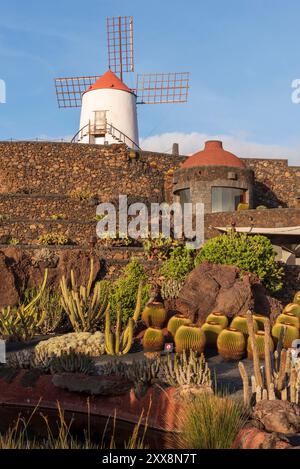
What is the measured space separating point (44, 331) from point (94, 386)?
589cm

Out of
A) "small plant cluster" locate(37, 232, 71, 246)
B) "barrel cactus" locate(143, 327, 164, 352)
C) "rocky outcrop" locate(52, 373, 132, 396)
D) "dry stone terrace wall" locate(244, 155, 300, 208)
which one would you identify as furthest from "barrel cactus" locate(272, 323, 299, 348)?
"dry stone terrace wall" locate(244, 155, 300, 208)

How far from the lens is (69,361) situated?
455 inches

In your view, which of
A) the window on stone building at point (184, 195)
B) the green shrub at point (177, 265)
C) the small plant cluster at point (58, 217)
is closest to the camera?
the green shrub at point (177, 265)

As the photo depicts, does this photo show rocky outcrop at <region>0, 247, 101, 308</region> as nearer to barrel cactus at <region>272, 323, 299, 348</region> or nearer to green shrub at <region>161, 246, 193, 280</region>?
green shrub at <region>161, 246, 193, 280</region>

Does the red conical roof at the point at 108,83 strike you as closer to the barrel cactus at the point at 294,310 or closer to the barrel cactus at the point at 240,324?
the barrel cactus at the point at 294,310

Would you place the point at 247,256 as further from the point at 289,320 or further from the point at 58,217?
the point at 58,217

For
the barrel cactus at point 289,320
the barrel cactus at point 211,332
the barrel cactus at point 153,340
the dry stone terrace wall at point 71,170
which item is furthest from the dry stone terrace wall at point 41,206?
the barrel cactus at point 153,340

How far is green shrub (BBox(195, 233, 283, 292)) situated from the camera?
18203 mm

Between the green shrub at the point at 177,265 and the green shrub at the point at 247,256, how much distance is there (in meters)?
0.30

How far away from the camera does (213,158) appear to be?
30.8 metres

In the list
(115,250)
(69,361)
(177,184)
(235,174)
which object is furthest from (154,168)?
(69,361)

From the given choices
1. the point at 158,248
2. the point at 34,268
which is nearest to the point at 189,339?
the point at 34,268

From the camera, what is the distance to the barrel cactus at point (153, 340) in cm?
1381

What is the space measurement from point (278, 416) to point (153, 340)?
547 cm
